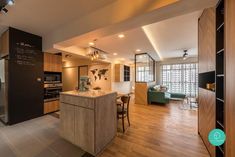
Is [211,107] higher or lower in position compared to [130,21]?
lower

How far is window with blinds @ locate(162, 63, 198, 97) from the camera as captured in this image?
748 centimetres

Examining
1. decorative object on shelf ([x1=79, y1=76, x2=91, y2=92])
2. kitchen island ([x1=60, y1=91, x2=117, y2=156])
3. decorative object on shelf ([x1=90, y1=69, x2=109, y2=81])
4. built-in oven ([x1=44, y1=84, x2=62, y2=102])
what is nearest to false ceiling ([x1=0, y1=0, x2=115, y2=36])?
decorative object on shelf ([x1=79, y1=76, x2=91, y2=92])

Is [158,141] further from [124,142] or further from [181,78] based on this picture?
[181,78]

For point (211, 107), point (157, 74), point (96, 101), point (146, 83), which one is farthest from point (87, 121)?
point (157, 74)

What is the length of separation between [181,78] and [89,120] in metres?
7.98

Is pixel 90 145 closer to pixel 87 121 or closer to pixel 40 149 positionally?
pixel 87 121

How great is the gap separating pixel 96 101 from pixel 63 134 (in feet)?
4.35

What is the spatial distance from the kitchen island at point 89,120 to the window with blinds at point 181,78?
7.09 meters

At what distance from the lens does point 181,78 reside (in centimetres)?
791

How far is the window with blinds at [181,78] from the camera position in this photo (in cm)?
748

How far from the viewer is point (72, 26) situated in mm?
2703

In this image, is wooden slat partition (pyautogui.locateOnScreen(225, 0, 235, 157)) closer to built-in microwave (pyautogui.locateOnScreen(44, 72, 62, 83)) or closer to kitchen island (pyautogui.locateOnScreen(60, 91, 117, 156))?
kitchen island (pyautogui.locateOnScreen(60, 91, 117, 156))

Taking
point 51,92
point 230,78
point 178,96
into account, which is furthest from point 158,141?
point 178,96

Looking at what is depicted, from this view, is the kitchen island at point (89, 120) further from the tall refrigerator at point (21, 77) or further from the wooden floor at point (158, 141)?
the tall refrigerator at point (21, 77)
